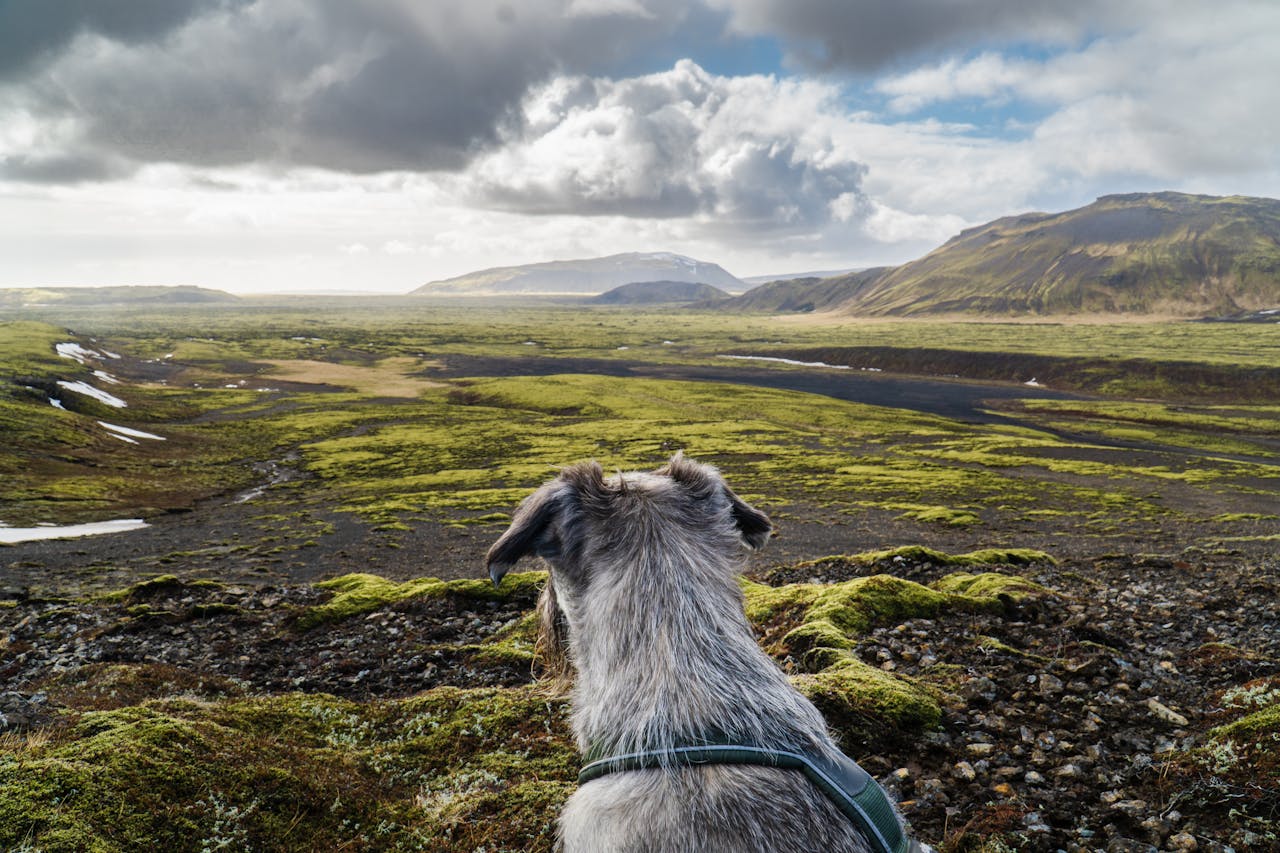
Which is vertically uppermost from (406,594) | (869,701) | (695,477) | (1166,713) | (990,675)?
(695,477)

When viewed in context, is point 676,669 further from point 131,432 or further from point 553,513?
point 131,432

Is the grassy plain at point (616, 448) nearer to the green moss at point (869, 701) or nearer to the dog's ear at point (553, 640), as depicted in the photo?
the green moss at point (869, 701)

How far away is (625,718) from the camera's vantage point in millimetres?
2959

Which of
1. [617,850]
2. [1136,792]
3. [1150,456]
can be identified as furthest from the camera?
[1150,456]

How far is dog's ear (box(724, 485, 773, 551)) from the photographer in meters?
3.93

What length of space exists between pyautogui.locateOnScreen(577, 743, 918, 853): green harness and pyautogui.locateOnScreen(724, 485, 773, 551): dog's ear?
4.57ft

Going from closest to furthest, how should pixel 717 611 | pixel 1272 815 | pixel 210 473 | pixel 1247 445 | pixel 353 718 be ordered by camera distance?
pixel 717 611 → pixel 1272 815 → pixel 353 718 → pixel 210 473 → pixel 1247 445

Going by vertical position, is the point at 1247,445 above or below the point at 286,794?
below

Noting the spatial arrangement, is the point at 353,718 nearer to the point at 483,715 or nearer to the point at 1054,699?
the point at 483,715

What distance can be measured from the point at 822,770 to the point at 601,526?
1.67m

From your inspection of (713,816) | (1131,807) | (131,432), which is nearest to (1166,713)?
(1131,807)

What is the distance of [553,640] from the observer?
13.0ft

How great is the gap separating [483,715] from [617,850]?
5.12m

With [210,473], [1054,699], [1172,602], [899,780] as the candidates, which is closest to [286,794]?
[899,780]
